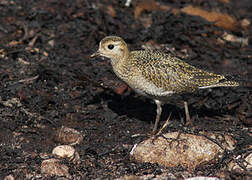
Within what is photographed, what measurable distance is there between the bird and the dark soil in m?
0.43

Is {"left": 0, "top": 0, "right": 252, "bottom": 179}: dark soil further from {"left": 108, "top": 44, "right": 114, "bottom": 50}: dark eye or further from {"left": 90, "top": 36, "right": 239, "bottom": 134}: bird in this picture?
{"left": 108, "top": 44, "right": 114, "bottom": 50}: dark eye

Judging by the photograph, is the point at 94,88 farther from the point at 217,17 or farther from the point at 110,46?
the point at 217,17

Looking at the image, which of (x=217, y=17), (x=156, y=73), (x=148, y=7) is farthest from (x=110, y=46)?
(x=217, y=17)

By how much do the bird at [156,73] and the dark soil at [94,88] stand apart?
1.42 ft

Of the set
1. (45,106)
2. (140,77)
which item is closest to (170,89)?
(140,77)

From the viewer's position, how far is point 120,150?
18.3ft

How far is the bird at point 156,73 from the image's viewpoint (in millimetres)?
5828

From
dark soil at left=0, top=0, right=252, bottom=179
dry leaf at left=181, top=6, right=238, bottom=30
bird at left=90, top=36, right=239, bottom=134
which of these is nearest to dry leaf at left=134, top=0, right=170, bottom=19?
dark soil at left=0, top=0, right=252, bottom=179

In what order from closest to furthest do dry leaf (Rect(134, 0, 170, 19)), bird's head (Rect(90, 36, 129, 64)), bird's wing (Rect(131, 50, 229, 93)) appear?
1. bird's wing (Rect(131, 50, 229, 93))
2. bird's head (Rect(90, 36, 129, 64))
3. dry leaf (Rect(134, 0, 170, 19))

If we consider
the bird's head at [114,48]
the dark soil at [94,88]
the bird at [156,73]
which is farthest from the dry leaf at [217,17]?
the bird's head at [114,48]

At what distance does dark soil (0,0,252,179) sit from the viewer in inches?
214

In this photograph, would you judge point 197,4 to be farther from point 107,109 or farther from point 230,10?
point 107,109

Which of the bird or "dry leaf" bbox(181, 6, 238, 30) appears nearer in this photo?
the bird

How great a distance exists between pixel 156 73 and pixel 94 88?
1469 mm
